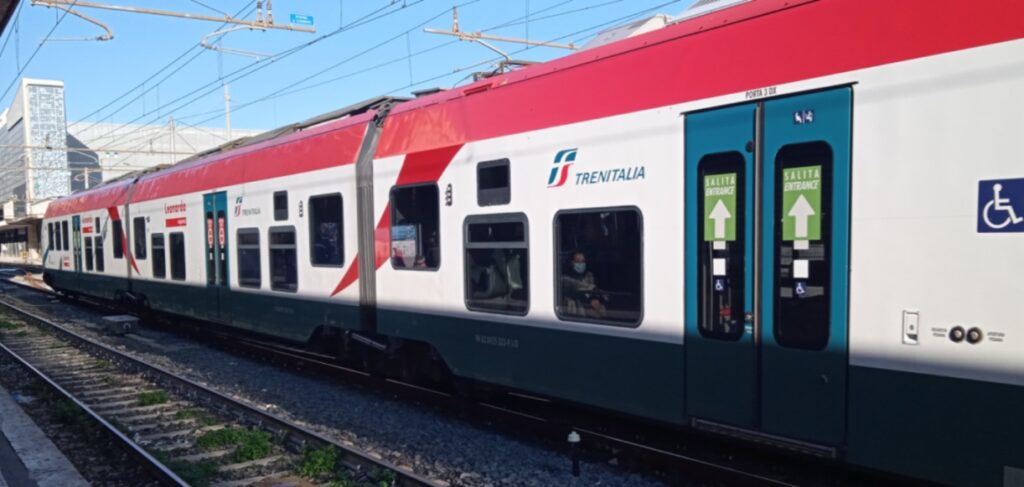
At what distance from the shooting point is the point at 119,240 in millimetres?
16969

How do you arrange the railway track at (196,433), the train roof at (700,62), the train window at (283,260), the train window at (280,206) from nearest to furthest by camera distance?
the train roof at (700,62) → the railway track at (196,433) → the train window at (283,260) → the train window at (280,206)

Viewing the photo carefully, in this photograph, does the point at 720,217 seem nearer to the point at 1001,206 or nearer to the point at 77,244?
the point at 1001,206

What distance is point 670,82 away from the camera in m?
5.12

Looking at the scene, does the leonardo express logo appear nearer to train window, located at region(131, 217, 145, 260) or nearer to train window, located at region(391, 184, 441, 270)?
train window, located at region(391, 184, 441, 270)

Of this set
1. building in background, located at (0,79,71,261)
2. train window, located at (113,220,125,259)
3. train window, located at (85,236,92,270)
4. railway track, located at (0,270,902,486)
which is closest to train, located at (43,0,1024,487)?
railway track, located at (0,270,902,486)

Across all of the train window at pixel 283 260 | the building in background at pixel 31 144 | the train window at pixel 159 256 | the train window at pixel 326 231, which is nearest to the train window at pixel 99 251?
the train window at pixel 159 256

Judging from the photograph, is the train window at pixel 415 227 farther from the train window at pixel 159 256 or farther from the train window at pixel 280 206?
the train window at pixel 159 256

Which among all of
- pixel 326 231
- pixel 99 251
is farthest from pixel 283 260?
pixel 99 251

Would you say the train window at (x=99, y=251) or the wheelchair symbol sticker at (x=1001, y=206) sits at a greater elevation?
the wheelchair symbol sticker at (x=1001, y=206)

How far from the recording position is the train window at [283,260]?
9789 millimetres

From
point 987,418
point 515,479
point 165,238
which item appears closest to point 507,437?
point 515,479

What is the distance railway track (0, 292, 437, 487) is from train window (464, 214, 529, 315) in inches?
67.6

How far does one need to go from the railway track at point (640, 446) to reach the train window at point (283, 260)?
1912 millimetres

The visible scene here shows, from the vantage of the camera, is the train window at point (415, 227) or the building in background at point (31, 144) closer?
the train window at point (415, 227)
